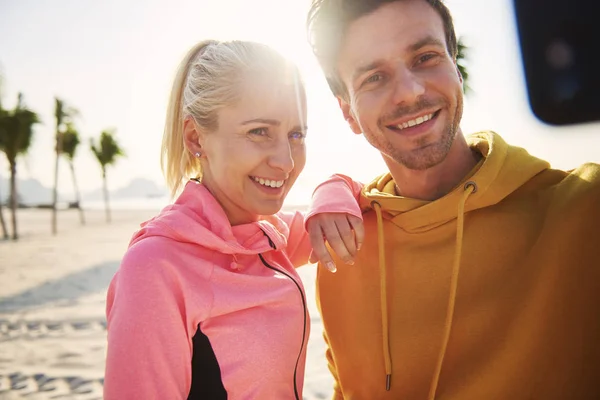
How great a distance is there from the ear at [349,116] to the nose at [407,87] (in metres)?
0.41

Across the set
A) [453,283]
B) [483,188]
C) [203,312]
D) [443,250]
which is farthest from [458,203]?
[203,312]

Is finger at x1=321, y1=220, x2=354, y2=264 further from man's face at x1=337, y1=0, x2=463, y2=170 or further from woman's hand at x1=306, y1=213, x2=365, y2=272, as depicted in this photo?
man's face at x1=337, y1=0, x2=463, y2=170

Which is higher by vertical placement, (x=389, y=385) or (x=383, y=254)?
(x=383, y=254)

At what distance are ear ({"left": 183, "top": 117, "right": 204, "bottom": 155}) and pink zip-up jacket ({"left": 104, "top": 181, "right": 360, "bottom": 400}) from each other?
0.21 meters

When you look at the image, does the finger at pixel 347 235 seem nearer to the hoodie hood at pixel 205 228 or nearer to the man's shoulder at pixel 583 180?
the hoodie hood at pixel 205 228

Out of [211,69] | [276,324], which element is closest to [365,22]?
[211,69]

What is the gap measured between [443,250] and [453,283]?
0.60ft

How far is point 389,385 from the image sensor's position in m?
1.82

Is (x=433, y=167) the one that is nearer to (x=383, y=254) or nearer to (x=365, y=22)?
(x=383, y=254)

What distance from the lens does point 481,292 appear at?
5.70ft

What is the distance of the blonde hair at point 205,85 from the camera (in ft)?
6.15

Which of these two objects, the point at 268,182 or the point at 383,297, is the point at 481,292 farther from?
the point at 268,182

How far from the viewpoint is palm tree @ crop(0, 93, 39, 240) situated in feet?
70.9

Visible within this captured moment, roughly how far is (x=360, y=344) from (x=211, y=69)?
1514 mm
